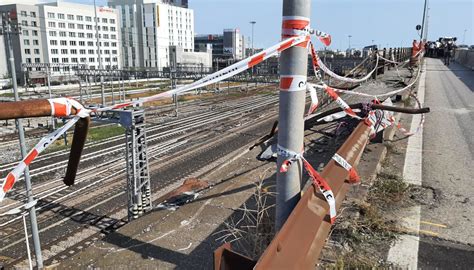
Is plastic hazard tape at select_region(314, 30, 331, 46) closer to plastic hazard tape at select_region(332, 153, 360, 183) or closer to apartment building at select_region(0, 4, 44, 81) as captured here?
plastic hazard tape at select_region(332, 153, 360, 183)

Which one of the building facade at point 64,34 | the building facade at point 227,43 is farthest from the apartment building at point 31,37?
the building facade at point 227,43

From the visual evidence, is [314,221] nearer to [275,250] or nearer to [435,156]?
[275,250]

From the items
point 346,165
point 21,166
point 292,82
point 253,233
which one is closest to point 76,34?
point 346,165

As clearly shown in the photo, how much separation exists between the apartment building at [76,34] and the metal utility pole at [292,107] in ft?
282

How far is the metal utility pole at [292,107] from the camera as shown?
2484mm

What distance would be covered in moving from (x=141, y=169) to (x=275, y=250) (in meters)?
5.06

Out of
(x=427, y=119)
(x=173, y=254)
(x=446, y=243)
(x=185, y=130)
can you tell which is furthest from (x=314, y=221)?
(x=185, y=130)

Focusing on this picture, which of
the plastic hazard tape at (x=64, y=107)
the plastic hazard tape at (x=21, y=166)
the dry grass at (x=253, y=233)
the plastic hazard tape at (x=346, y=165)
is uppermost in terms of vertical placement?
the plastic hazard tape at (x=64, y=107)

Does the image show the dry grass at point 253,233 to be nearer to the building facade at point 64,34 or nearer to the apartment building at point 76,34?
the building facade at point 64,34

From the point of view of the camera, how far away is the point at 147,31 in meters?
120

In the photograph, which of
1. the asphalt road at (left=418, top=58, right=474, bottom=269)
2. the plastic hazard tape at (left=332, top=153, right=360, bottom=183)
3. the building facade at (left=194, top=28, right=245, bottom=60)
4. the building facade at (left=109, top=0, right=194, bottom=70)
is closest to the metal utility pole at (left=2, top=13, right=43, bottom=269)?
the plastic hazard tape at (left=332, top=153, right=360, bottom=183)

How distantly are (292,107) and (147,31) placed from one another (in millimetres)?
125693

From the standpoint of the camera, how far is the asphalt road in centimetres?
363

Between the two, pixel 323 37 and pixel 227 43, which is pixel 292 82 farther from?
pixel 227 43
